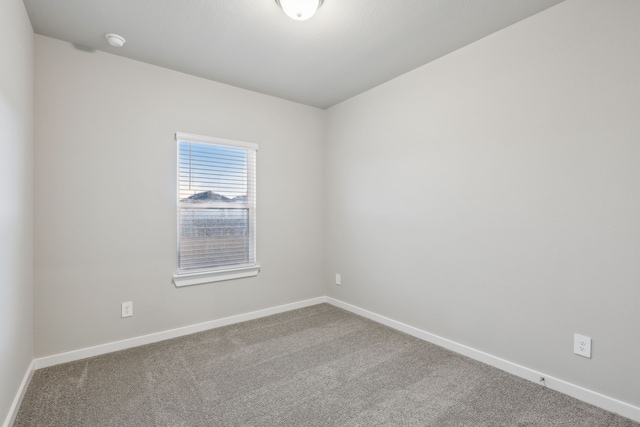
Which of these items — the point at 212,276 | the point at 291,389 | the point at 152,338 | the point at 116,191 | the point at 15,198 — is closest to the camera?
the point at 15,198

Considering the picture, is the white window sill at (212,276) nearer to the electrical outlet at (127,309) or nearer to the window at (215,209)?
the window at (215,209)

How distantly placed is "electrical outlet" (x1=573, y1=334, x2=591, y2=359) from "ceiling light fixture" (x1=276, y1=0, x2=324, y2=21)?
264 cm

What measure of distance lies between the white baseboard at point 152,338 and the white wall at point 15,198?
0.63 ft

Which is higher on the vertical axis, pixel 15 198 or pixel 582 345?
pixel 15 198

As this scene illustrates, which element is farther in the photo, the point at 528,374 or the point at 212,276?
the point at 212,276

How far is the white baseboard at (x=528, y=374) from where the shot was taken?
1.80 metres

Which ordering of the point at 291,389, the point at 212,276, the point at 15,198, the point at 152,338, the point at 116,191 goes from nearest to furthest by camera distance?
the point at 15,198, the point at 291,389, the point at 116,191, the point at 152,338, the point at 212,276

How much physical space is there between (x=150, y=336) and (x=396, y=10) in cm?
326

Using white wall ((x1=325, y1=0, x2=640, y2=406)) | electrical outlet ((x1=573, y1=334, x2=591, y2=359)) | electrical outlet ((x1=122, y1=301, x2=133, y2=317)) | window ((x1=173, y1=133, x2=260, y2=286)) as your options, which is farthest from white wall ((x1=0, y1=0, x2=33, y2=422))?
electrical outlet ((x1=573, y1=334, x2=591, y2=359))

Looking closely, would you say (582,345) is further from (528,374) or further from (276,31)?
(276,31)

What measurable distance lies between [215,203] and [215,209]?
6 centimetres

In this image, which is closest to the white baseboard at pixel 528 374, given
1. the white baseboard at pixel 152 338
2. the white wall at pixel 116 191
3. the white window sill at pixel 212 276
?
the white baseboard at pixel 152 338

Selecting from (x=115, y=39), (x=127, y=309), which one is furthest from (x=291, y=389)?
(x=115, y=39)

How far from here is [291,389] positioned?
208 centimetres
